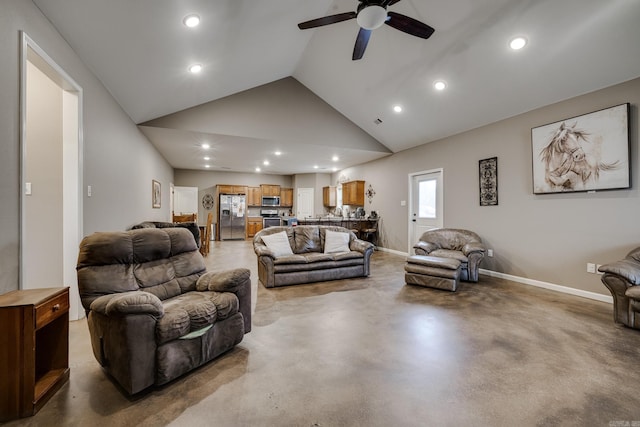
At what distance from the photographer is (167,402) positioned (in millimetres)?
1578

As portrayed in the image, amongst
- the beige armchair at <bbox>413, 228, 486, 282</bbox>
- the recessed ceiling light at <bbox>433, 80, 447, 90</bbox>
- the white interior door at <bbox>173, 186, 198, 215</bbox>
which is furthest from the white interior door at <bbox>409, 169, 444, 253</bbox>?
the white interior door at <bbox>173, 186, 198, 215</bbox>

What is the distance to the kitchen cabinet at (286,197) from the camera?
10867mm

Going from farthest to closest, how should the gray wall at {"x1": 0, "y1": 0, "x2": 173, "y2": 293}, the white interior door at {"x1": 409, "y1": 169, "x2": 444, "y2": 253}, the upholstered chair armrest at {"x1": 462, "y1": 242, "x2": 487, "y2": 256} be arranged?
the white interior door at {"x1": 409, "y1": 169, "x2": 444, "y2": 253} → the upholstered chair armrest at {"x1": 462, "y1": 242, "x2": 487, "y2": 256} → the gray wall at {"x1": 0, "y1": 0, "x2": 173, "y2": 293}

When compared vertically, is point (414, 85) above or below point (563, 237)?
above

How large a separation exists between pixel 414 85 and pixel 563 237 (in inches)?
124

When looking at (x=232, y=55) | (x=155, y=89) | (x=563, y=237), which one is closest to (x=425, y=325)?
(x=563, y=237)

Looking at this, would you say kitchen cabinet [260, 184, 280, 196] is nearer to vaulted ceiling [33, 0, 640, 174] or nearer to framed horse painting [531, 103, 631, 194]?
vaulted ceiling [33, 0, 640, 174]

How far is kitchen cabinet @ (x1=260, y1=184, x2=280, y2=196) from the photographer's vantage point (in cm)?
1063

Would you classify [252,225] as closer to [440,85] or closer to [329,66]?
[329,66]

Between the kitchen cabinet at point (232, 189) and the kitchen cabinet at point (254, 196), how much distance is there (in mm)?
225

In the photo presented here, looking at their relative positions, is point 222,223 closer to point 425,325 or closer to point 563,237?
point 425,325

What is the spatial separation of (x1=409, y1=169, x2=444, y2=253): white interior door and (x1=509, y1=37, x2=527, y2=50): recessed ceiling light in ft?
8.49

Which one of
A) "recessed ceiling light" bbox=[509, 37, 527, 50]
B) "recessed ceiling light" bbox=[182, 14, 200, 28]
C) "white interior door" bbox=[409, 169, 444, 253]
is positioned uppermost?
"recessed ceiling light" bbox=[509, 37, 527, 50]

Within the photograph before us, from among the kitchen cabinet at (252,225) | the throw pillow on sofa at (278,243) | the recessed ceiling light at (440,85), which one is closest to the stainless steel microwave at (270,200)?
the kitchen cabinet at (252,225)
